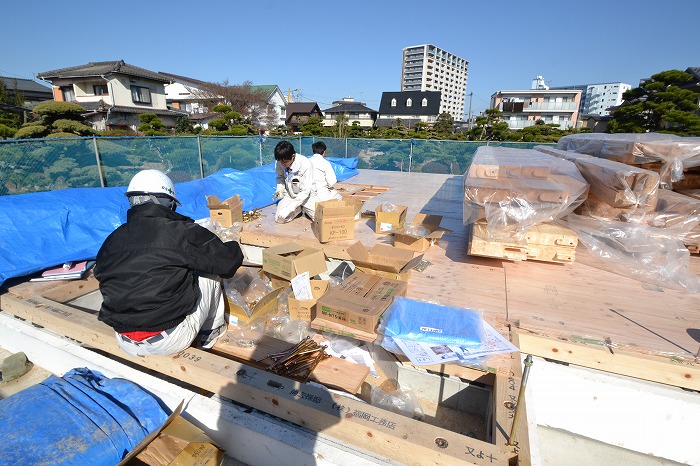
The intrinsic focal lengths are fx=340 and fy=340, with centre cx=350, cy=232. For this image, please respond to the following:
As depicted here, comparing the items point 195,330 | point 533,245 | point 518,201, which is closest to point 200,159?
point 195,330

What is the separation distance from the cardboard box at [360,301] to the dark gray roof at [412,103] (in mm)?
52677

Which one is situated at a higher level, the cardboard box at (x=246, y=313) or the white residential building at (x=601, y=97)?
the white residential building at (x=601, y=97)

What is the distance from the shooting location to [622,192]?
130 inches

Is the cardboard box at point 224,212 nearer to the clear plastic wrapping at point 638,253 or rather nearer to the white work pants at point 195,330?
the white work pants at point 195,330

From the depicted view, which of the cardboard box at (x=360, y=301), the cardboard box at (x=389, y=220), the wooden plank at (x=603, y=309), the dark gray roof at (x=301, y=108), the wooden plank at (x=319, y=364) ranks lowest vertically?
the wooden plank at (x=319, y=364)

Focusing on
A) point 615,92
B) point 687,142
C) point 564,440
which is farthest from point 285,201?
point 615,92

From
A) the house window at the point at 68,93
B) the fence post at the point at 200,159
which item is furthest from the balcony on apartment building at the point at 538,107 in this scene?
the fence post at the point at 200,159

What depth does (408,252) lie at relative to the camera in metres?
3.05

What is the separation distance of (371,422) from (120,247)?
1.68 metres

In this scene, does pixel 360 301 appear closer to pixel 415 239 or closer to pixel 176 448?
pixel 176 448

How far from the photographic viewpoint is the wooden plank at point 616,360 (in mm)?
2078

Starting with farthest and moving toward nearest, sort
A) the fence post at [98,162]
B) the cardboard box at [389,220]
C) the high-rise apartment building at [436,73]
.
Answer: the high-rise apartment building at [436,73] < the fence post at [98,162] < the cardboard box at [389,220]

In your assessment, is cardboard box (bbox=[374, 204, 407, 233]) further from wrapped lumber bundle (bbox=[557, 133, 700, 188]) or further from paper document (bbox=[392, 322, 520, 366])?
wrapped lumber bundle (bbox=[557, 133, 700, 188])

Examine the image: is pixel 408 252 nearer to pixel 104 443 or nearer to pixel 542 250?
pixel 542 250
